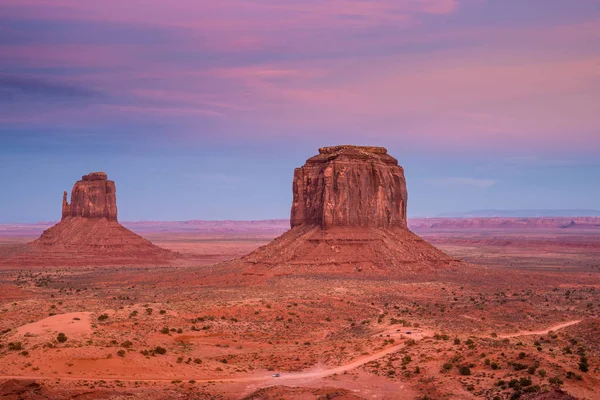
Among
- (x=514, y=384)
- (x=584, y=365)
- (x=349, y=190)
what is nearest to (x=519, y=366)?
(x=514, y=384)

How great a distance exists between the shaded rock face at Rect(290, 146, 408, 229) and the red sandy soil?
11.7 metres

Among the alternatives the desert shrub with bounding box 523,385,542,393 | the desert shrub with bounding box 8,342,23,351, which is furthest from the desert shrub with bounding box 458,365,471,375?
the desert shrub with bounding box 8,342,23,351

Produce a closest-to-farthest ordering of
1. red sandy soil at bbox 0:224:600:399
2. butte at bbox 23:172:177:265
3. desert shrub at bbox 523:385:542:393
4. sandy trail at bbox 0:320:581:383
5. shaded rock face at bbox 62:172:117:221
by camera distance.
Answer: desert shrub at bbox 523:385:542:393
red sandy soil at bbox 0:224:600:399
sandy trail at bbox 0:320:581:383
butte at bbox 23:172:177:265
shaded rock face at bbox 62:172:117:221

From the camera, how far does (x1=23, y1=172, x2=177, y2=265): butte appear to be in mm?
119625

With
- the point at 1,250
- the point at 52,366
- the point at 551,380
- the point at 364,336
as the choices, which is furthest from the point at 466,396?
the point at 1,250

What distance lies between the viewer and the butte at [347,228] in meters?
74.8

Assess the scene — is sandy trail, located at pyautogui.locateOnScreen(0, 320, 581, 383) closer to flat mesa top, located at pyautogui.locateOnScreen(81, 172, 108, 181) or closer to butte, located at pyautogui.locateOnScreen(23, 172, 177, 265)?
butte, located at pyautogui.locateOnScreen(23, 172, 177, 265)

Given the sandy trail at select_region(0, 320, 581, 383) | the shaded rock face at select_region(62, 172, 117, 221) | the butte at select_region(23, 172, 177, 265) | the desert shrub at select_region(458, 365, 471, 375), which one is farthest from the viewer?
the shaded rock face at select_region(62, 172, 117, 221)

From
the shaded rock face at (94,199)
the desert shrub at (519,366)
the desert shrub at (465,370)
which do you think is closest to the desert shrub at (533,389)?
the desert shrub at (519,366)

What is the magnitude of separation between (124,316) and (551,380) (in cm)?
2700

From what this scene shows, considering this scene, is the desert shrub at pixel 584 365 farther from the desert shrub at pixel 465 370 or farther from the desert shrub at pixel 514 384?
the desert shrub at pixel 465 370

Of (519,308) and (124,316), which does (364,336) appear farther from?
(519,308)

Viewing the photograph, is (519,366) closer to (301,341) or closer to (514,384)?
(514,384)

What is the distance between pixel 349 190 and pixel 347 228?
451 centimetres
